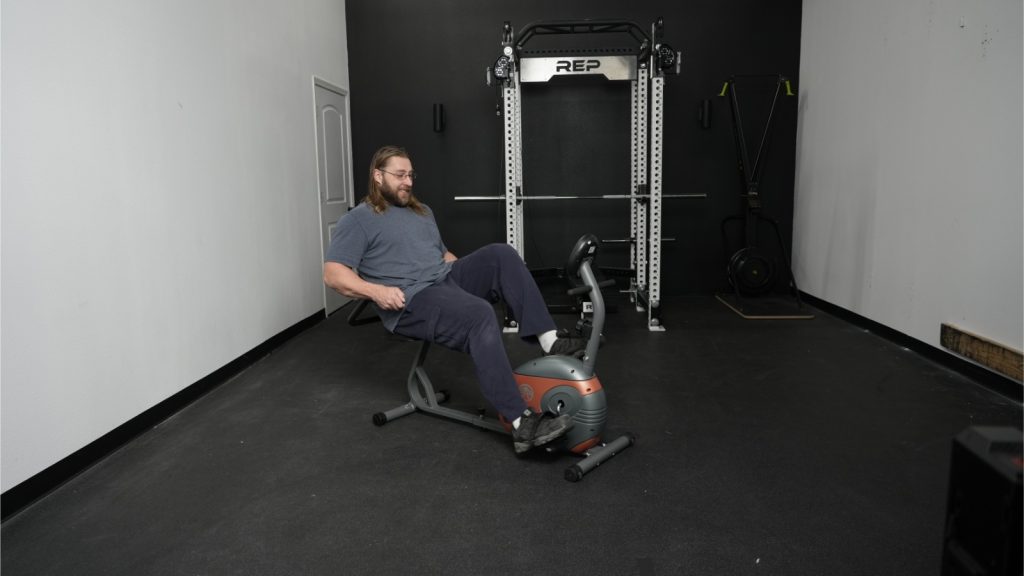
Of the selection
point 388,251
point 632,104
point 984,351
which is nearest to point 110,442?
point 388,251

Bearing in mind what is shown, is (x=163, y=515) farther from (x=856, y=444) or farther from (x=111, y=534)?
(x=856, y=444)

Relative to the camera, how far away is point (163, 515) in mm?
1916

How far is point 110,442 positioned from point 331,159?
2.92m

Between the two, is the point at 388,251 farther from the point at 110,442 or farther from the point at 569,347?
the point at 110,442

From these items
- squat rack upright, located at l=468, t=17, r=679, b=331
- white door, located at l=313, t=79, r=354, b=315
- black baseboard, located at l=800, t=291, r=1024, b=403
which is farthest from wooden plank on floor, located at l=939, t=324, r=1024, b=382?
white door, located at l=313, t=79, r=354, b=315

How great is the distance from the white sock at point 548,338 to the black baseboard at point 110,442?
1.56 metres

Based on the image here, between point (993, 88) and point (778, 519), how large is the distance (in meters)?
2.35

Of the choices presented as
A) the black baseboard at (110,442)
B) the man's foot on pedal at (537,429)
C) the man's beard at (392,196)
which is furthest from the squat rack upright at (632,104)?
the man's foot on pedal at (537,429)

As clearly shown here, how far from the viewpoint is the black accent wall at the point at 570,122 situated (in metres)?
5.16

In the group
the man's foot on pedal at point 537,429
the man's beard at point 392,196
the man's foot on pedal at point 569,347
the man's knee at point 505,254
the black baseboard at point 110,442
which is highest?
the man's beard at point 392,196

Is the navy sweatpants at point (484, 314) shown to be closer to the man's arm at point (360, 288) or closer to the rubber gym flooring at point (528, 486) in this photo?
the man's arm at point (360, 288)

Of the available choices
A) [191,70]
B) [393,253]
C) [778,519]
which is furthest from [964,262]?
[191,70]

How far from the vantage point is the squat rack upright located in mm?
4094

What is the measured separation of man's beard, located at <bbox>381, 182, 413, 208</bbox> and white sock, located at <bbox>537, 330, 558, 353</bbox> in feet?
2.56
